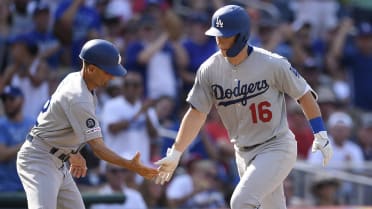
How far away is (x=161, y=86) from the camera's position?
12.9 m

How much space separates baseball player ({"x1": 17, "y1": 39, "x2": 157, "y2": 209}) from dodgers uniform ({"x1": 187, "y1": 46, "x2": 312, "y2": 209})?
29.3 inches

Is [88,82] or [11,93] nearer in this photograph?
[88,82]

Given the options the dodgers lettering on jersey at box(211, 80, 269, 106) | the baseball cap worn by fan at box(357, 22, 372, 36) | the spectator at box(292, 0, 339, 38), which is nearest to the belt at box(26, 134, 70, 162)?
the dodgers lettering on jersey at box(211, 80, 269, 106)

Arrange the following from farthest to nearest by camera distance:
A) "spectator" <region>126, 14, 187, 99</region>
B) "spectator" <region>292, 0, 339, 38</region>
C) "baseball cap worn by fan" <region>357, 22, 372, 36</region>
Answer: "spectator" <region>292, 0, 339, 38</region> < "baseball cap worn by fan" <region>357, 22, 372, 36</region> < "spectator" <region>126, 14, 187, 99</region>

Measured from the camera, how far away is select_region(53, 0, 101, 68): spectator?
41.6 feet

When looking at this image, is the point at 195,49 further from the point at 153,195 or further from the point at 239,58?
the point at 239,58

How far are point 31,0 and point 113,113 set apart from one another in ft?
7.77

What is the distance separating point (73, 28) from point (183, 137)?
16.6 feet

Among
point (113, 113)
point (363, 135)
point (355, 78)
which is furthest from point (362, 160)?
point (113, 113)

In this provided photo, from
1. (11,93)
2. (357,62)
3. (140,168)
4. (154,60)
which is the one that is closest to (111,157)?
(140,168)

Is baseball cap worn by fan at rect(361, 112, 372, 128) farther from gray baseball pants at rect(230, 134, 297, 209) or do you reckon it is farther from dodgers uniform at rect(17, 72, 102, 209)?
dodgers uniform at rect(17, 72, 102, 209)

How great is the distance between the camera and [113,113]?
38.0 feet

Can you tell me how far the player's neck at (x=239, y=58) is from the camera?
25.7 feet

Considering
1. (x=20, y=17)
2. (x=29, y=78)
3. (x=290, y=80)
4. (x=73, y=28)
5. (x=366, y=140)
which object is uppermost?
(x=290, y=80)
